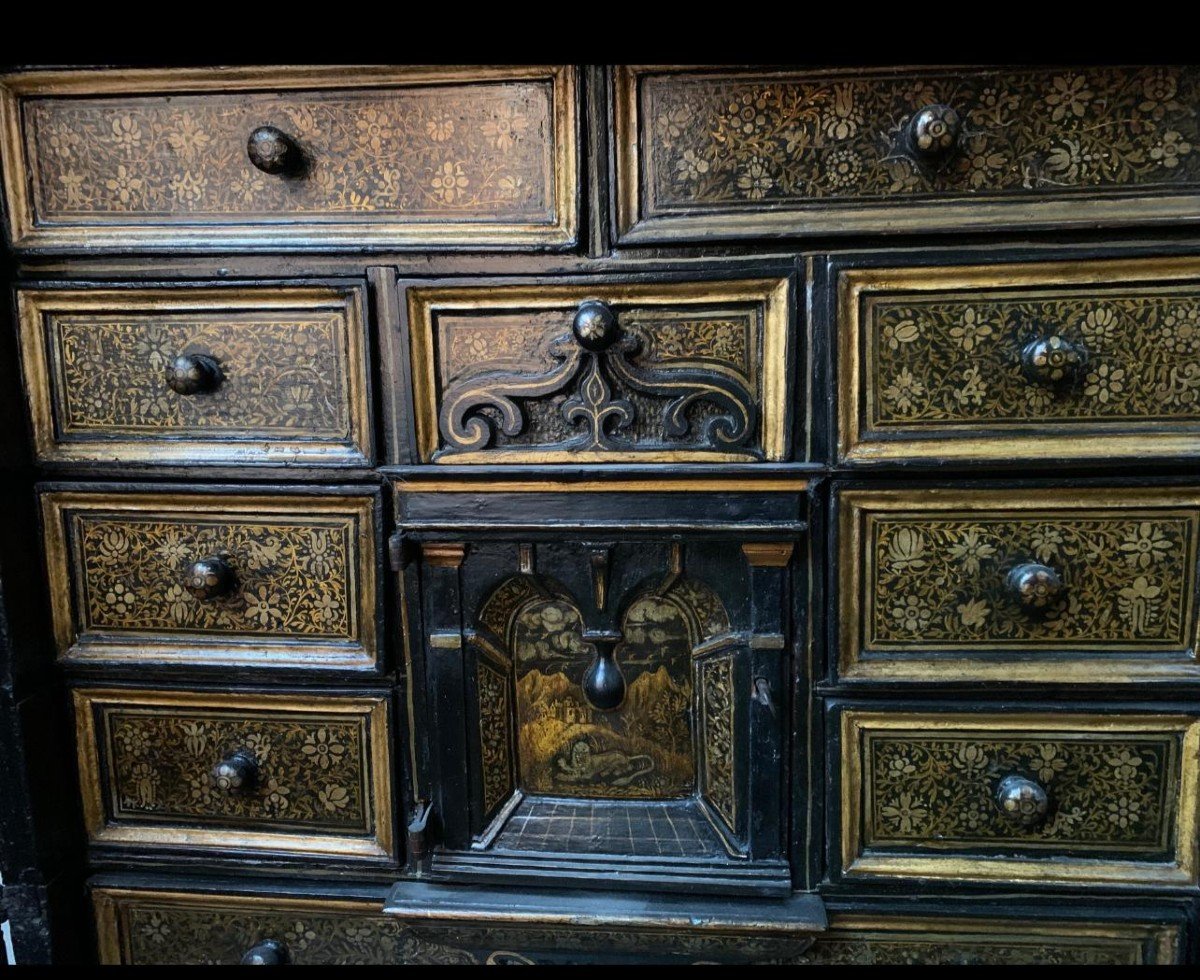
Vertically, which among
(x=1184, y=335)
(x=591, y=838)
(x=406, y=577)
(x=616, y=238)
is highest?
(x=616, y=238)

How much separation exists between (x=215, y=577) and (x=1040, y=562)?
2.47 ft

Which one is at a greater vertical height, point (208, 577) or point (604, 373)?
point (604, 373)

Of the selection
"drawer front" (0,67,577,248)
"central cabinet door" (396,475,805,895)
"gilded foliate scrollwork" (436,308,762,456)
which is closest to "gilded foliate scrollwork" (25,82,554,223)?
"drawer front" (0,67,577,248)

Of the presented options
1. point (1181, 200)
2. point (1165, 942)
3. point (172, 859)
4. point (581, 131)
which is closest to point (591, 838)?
point (172, 859)

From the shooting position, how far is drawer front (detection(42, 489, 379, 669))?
2.48 feet

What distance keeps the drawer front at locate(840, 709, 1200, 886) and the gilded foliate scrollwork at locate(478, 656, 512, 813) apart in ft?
1.08

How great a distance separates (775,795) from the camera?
765 mm

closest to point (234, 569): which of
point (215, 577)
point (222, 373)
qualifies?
point (215, 577)

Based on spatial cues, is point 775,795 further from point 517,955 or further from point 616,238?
point 616,238

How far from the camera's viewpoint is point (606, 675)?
2.57 feet

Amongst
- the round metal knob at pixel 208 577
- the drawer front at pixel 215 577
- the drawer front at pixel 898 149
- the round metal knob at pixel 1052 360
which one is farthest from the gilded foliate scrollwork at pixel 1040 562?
the round metal knob at pixel 208 577

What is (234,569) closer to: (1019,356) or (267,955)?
(267,955)

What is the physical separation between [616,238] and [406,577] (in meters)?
0.37

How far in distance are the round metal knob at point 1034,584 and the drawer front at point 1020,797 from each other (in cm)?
12
